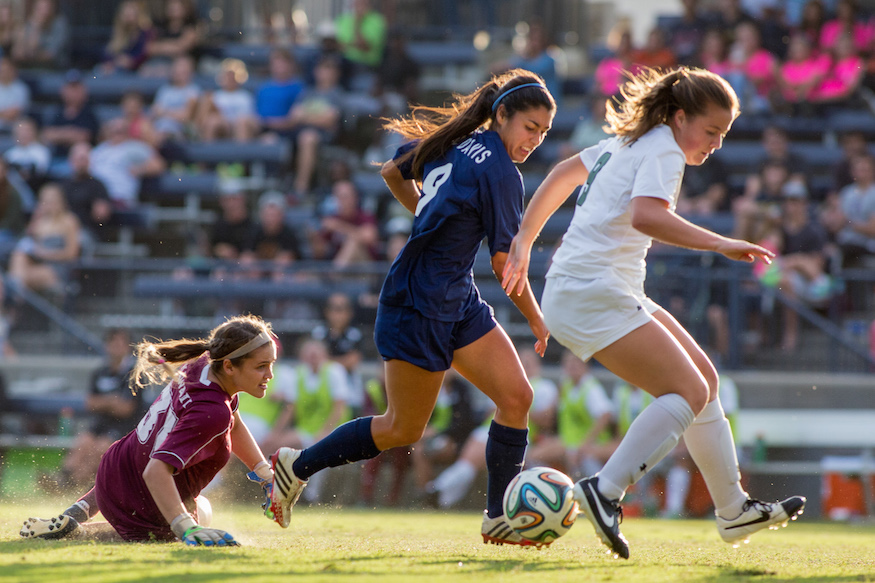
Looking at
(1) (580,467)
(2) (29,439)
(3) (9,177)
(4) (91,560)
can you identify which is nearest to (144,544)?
(4) (91,560)

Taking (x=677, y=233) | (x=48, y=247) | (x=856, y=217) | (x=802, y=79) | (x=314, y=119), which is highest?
(x=802, y=79)

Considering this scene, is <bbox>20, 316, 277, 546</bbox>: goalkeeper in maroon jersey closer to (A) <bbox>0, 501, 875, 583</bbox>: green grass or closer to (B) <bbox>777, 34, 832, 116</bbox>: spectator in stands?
(A) <bbox>0, 501, 875, 583</bbox>: green grass

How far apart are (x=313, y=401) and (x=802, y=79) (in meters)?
7.40

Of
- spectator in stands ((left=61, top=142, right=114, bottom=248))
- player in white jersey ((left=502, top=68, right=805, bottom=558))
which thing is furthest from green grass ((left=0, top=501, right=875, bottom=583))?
spectator in stands ((left=61, top=142, right=114, bottom=248))

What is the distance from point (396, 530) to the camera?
18.6ft

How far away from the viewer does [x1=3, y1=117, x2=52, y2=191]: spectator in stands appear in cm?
1220

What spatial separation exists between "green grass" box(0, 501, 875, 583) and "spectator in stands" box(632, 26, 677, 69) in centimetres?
812

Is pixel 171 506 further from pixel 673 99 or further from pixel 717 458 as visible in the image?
pixel 673 99

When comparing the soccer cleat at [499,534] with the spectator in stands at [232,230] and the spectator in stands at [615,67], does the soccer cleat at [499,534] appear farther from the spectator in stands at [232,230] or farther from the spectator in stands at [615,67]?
the spectator in stands at [615,67]

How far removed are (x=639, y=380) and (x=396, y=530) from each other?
234 centimetres

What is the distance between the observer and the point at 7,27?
49.9 ft

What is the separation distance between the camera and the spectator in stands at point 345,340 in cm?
942

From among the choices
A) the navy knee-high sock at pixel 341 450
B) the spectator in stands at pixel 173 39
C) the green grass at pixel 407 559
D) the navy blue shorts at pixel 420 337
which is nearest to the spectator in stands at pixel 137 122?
the spectator in stands at pixel 173 39

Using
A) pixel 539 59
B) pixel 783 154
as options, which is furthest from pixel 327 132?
pixel 783 154
